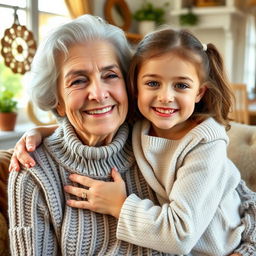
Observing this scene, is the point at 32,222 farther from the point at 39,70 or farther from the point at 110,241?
the point at 39,70

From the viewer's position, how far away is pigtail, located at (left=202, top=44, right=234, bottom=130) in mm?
1285

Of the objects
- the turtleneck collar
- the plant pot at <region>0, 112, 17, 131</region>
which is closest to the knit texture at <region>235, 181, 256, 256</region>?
the turtleneck collar

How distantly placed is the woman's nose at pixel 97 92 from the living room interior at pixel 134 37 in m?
0.31

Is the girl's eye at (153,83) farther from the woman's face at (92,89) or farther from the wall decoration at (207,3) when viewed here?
the wall decoration at (207,3)

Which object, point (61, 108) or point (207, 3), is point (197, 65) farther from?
point (207, 3)

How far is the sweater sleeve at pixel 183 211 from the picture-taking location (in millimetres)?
1080

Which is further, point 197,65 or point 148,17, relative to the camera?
point 148,17

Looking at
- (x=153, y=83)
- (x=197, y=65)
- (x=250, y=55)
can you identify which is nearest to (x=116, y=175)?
(x=153, y=83)

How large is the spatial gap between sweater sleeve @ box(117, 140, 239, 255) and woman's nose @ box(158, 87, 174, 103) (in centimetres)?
17

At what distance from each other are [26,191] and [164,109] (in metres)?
0.49

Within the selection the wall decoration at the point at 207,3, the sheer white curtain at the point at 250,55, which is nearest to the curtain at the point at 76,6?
the wall decoration at the point at 207,3

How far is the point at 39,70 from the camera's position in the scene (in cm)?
126

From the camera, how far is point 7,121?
2.74 meters

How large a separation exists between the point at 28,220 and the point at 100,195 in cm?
22
